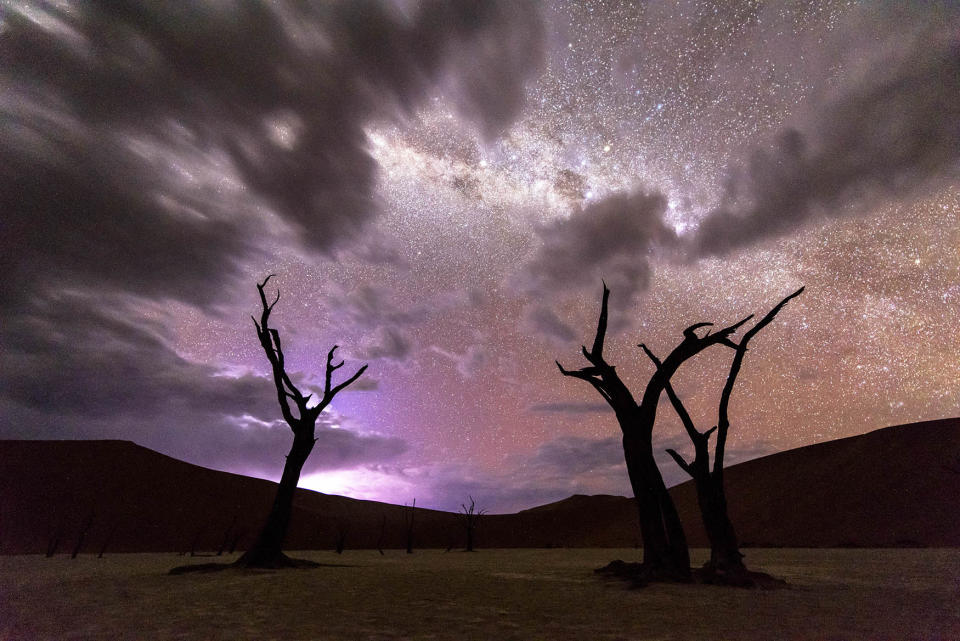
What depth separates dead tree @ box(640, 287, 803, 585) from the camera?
45.7ft

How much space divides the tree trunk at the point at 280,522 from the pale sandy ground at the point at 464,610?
10.4 feet

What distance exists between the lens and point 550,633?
7137 millimetres

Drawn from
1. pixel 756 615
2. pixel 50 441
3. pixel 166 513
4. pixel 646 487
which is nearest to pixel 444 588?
pixel 646 487

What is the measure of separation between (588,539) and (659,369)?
224ft

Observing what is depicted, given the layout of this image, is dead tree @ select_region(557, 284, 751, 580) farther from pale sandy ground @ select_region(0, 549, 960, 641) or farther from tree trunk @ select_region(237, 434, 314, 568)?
tree trunk @ select_region(237, 434, 314, 568)

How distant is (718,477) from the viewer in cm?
1517

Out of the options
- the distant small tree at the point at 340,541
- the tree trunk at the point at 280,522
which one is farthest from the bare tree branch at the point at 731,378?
the distant small tree at the point at 340,541

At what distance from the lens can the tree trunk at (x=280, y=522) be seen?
18172mm

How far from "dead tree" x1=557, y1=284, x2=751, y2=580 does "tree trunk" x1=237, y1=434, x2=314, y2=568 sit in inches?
457

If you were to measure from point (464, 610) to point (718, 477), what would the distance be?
9618 millimetres

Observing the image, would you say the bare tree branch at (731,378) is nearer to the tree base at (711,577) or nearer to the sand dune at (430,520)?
the tree base at (711,577)

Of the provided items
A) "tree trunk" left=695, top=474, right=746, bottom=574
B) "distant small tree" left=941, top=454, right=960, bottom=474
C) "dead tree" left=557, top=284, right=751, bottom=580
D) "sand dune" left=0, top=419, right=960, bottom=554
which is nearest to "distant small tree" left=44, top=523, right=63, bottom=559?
"sand dune" left=0, top=419, right=960, bottom=554

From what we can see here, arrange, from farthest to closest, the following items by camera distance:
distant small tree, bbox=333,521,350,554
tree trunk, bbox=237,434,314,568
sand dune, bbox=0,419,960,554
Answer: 1. sand dune, bbox=0,419,960,554
2. distant small tree, bbox=333,521,350,554
3. tree trunk, bbox=237,434,314,568

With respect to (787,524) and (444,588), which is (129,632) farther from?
(787,524)
